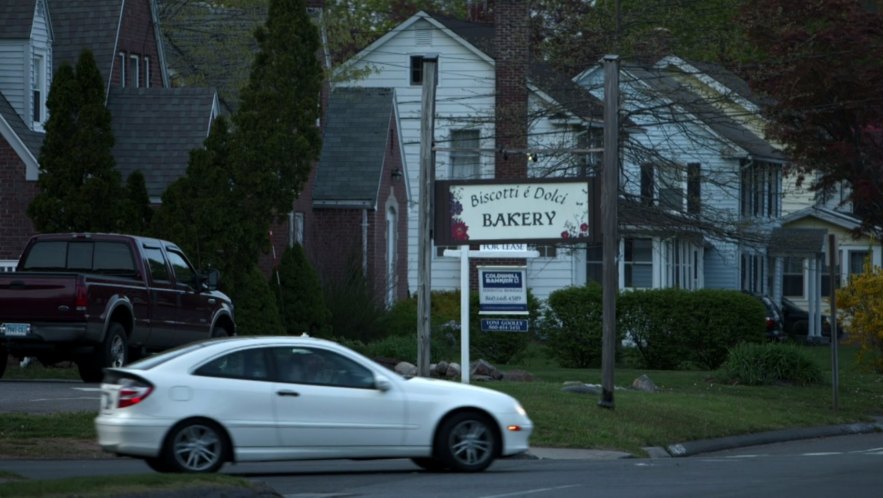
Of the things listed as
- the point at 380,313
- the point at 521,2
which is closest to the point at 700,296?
the point at 380,313

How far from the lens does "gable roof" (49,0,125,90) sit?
3772 cm

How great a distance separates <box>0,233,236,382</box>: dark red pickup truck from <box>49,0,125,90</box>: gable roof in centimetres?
1150

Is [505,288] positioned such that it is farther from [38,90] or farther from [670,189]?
[38,90]

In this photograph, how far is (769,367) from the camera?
3144 cm

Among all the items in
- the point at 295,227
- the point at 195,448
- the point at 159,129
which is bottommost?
the point at 195,448

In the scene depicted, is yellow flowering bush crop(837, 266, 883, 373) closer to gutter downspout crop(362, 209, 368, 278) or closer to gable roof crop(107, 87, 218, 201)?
gutter downspout crop(362, 209, 368, 278)

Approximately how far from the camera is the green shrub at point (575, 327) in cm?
3700

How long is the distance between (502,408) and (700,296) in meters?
21.2

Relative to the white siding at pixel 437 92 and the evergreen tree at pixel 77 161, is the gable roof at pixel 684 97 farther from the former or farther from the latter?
the evergreen tree at pixel 77 161

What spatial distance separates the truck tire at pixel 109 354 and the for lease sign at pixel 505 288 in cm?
560

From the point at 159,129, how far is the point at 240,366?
2181cm

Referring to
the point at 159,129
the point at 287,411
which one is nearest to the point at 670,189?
the point at 159,129

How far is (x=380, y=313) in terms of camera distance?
129 feet

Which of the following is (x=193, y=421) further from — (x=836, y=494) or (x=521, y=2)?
A: (x=521, y=2)
